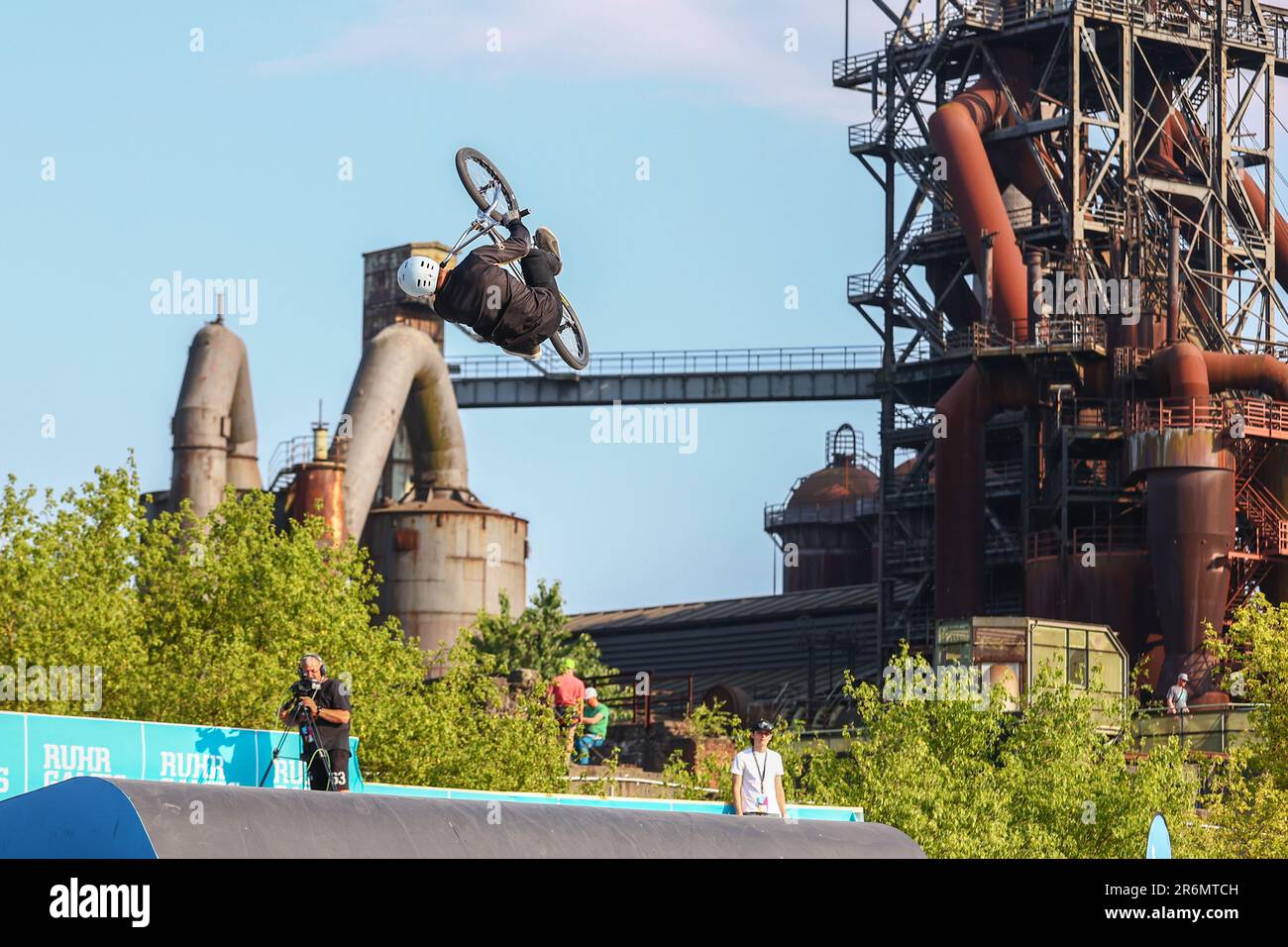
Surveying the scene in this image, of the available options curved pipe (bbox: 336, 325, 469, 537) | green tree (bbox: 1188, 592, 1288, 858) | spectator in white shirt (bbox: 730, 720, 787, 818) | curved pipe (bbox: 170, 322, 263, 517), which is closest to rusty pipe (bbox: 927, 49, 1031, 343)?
curved pipe (bbox: 336, 325, 469, 537)

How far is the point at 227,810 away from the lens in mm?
11578

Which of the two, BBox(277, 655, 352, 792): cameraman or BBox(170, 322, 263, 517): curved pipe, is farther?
BBox(170, 322, 263, 517): curved pipe

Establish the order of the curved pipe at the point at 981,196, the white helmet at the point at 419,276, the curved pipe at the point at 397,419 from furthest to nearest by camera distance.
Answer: the curved pipe at the point at 981,196
the curved pipe at the point at 397,419
the white helmet at the point at 419,276

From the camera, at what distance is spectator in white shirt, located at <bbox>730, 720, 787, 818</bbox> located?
58.4ft

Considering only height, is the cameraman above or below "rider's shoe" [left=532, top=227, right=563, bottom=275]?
below

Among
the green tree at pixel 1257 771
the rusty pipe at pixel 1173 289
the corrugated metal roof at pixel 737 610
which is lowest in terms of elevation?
the green tree at pixel 1257 771

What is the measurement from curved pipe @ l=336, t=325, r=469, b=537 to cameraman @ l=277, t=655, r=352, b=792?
38215mm

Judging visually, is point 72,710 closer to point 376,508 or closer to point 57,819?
point 57,819

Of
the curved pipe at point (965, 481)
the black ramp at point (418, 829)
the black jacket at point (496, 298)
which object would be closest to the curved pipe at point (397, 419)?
the curved pipe at point (965, 481)

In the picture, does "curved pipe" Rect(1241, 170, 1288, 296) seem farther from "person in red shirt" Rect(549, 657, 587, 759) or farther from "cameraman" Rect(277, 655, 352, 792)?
"cameraman" Rect(277, 655, 352, 792)

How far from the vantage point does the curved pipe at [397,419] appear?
55.1 metres

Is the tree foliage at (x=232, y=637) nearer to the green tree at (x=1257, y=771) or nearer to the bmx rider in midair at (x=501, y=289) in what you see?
the green tree at (x=1257, y=771)
